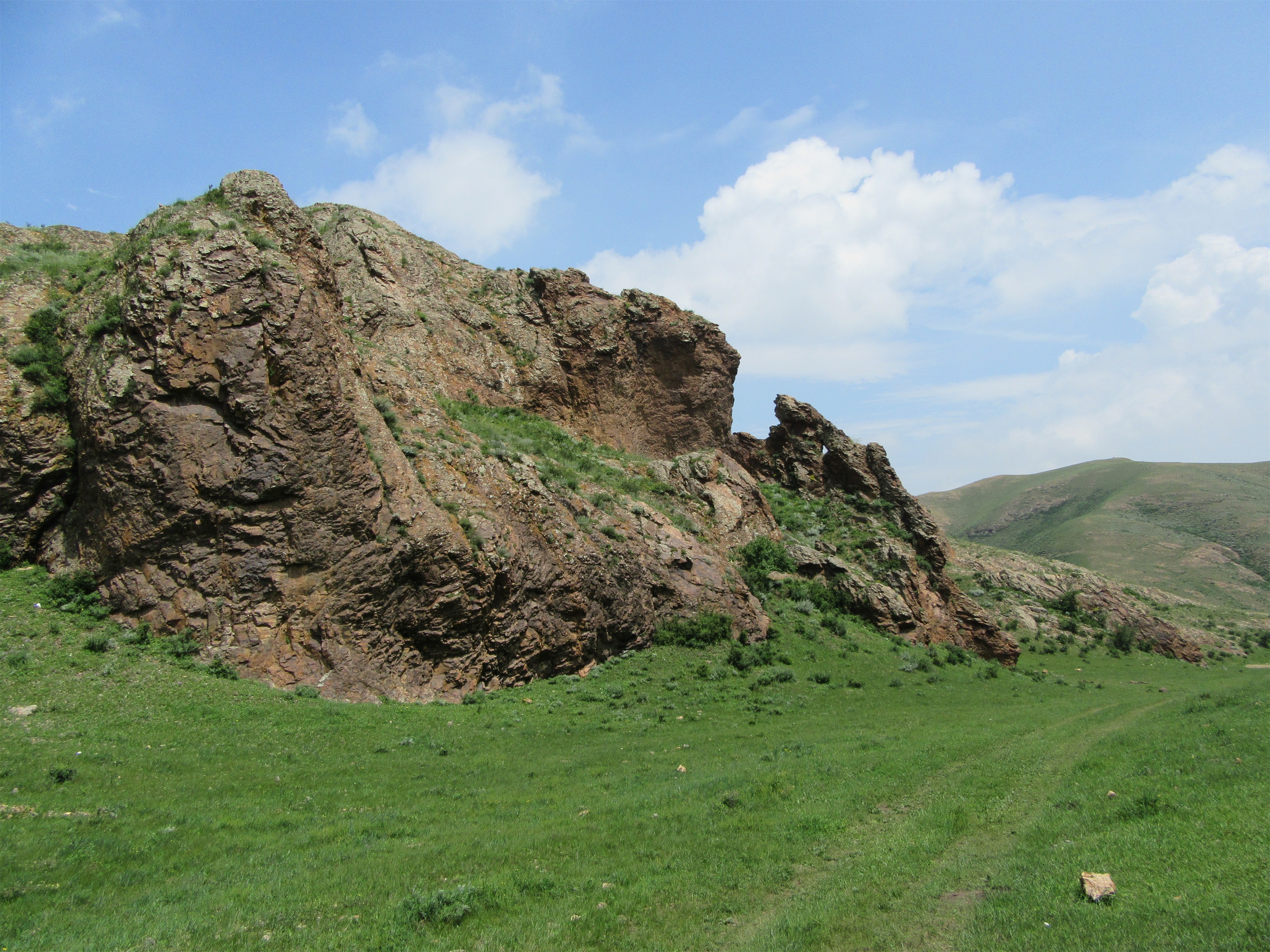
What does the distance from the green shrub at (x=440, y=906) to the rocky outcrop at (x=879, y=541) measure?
3653 centimetres

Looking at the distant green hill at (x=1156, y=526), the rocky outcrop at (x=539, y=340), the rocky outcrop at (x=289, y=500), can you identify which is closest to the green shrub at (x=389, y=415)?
the rocky outcrop at (x=289, y=500)

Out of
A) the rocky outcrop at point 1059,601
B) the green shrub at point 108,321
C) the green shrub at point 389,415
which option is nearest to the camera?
the green shrub at point 108,321

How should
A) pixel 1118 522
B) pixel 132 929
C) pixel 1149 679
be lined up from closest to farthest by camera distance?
1. pixel 132 929
2. pixel 1149 679
3. pixel 1118 522

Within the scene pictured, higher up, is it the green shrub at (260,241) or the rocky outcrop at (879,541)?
the green shrub at (260,241)

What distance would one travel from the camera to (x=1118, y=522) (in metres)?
127

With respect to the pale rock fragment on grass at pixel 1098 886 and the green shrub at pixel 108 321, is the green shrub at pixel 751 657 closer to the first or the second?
the pale rock fragment on grass at pixel 1098 886

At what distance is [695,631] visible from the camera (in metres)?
31.0

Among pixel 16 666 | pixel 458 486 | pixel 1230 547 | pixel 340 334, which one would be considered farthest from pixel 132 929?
pixel 1230 547

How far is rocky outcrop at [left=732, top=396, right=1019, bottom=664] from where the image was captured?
42.3 metres

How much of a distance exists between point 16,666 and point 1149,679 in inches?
2291

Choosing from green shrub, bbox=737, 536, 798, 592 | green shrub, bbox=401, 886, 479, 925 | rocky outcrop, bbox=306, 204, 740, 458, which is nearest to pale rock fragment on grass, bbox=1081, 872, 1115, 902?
green shrub, bbox=401, 886, 479, 925

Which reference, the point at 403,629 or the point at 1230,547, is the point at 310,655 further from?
the point at 1230,547

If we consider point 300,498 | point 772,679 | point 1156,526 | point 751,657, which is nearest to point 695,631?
point 751,657

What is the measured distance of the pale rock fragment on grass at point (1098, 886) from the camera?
762 centimetres
